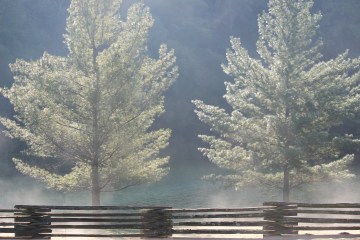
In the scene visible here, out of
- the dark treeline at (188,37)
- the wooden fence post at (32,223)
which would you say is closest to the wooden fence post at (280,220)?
the wooden fence post at (32,223)

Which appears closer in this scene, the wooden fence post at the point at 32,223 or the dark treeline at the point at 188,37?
the wooden fence post at the point at 32,223

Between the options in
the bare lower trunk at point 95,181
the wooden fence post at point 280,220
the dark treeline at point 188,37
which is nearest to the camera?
the wooden fence post at point 280,220

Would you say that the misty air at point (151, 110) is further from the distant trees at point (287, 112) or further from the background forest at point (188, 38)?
the background forest at point (188, 38)

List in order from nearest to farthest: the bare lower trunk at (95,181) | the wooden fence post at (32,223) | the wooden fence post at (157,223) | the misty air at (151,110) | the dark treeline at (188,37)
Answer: the wooden fence post at (157,223) < the wooden fence post at (32,223) < the misty air at (151,110) < the bare lower trunk at (95,181) < the dark treeline at (188,37)

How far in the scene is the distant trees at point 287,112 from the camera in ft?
86.0

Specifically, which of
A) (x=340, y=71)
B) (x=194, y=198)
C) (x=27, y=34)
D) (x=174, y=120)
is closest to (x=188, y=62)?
(x=174, y=120)

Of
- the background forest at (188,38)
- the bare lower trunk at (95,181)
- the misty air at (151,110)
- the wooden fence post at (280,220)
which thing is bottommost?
the wooden fence post at (280,220)

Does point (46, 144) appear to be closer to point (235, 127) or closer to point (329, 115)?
point (235, 127)

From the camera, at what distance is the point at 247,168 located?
89.1ft

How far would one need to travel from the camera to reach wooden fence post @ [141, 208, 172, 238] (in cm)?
1622

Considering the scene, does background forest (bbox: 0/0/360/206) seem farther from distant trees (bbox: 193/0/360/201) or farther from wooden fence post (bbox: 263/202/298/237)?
wooden fence post (bbox: 263/202/298/237)

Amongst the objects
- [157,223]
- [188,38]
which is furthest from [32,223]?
[188,38]

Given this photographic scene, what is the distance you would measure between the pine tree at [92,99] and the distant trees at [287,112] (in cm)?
403

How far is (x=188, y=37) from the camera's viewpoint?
3428 inches
